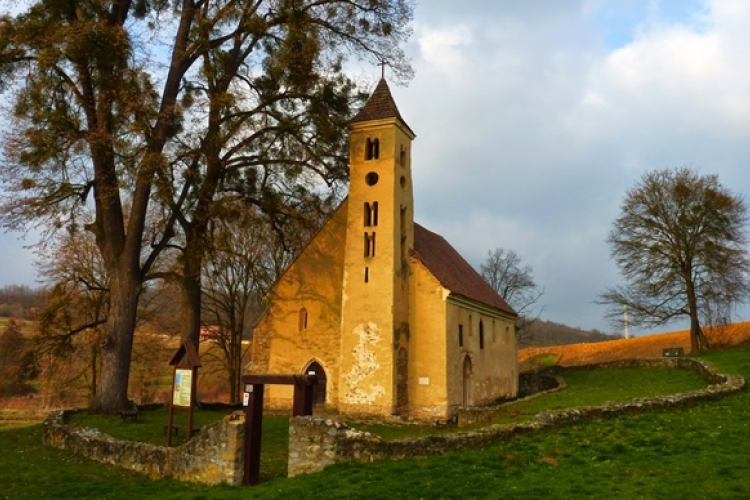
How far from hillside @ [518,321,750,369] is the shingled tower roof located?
3135 cm

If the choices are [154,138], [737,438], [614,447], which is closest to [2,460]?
[154,138]

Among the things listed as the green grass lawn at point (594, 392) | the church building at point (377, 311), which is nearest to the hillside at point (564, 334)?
the green grass lawn at point (594, 392)

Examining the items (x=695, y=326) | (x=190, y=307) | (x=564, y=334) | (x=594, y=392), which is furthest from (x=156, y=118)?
(x=564, y=334)

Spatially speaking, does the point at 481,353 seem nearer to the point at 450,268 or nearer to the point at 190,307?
the point at 450,268

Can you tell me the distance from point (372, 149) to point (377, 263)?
17.3 feet

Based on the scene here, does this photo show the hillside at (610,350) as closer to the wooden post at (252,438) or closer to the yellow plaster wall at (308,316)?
the yellow plaster wall at (308,316)

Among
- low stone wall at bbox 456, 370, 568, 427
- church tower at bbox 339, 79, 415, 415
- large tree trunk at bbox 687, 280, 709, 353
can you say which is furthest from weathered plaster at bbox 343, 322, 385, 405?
large tree trunk at bbox 687, 280, 709, 353

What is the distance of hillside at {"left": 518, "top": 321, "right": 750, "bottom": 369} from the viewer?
4859cm

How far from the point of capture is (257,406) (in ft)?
39.7

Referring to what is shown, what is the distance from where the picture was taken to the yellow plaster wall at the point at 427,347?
79.1 feet

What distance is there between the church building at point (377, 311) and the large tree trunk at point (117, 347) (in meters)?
7.56

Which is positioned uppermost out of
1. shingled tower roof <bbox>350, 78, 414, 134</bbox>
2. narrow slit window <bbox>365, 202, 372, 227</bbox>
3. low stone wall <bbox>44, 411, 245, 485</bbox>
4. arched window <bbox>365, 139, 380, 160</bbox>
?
shingled tower roof <bbox>350, 78, 414, 134</bbox>

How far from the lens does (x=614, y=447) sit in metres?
12.2

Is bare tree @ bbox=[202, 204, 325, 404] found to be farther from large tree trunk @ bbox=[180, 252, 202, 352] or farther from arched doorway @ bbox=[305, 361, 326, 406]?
arched doorway @ bbox=[305, 361, 326, 406]
